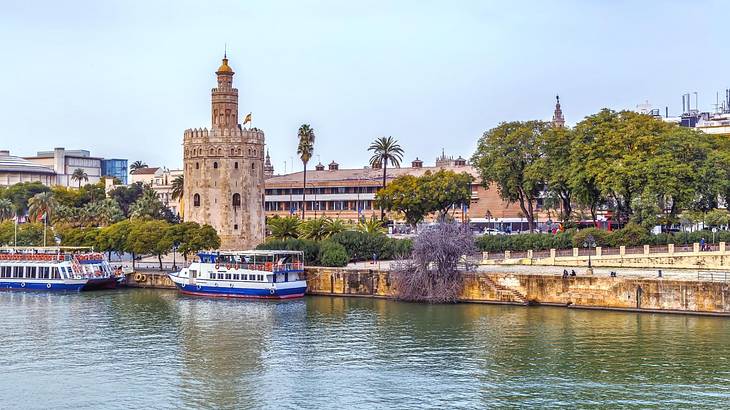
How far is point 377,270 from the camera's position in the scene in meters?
75.4

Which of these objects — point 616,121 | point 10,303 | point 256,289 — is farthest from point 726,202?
point 10,303

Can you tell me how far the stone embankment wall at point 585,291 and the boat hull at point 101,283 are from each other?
19871 millimetres

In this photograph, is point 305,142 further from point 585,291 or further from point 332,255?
point 585,291

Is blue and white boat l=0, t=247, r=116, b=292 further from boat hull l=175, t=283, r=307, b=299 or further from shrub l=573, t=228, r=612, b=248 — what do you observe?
shrub l=573, t=228, r=612, b=248

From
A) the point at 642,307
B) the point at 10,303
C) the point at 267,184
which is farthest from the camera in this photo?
the point at 267,184

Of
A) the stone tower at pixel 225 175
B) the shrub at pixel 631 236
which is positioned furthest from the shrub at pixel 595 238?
the stone tower at pixel 225 175

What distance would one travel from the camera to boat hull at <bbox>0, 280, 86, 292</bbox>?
81562 mm

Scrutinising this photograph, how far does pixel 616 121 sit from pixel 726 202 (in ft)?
37.6

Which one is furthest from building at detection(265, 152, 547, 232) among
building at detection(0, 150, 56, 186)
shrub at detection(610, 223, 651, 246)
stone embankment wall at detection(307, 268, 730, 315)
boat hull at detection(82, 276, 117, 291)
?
building at detection(0, 150, 56, 186)

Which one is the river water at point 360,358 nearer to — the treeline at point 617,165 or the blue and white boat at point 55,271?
the blue and white boat at point 55,271

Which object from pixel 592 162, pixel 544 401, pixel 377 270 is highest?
pixel 592 162

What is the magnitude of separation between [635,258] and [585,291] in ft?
36.6

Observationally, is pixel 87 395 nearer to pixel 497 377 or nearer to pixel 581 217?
pixel 497 377

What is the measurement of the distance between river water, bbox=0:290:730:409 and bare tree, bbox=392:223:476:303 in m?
1.65
